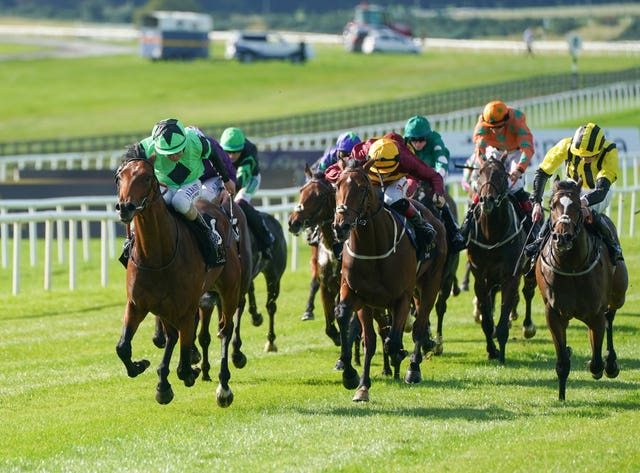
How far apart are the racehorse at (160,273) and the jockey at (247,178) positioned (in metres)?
2.57

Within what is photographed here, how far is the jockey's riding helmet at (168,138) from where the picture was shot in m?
10.6

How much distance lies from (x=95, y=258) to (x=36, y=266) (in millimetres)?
1302

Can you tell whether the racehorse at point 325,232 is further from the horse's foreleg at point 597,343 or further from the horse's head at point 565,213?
the horse's head at point 565,213

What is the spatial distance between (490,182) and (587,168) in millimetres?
1110

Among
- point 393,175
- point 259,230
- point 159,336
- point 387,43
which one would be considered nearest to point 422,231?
point 393,175

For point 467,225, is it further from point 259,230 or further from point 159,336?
point 159,336

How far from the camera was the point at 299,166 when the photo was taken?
1020 inches

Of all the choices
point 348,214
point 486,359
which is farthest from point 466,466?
point 486,359

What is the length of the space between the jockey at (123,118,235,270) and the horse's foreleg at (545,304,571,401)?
2.49 metres

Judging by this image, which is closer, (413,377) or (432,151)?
(413,377)

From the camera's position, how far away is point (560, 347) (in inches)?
420

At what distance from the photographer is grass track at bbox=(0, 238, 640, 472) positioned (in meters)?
8.58

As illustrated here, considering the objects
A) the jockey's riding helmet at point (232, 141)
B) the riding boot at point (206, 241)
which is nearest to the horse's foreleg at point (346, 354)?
the riding boot at point (206, 241)

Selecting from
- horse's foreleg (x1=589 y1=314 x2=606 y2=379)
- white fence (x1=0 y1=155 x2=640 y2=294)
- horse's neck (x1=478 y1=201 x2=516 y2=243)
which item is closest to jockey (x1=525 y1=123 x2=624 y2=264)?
horse's foreleg (x1=589 y1=314 x2=606 y2=379)
